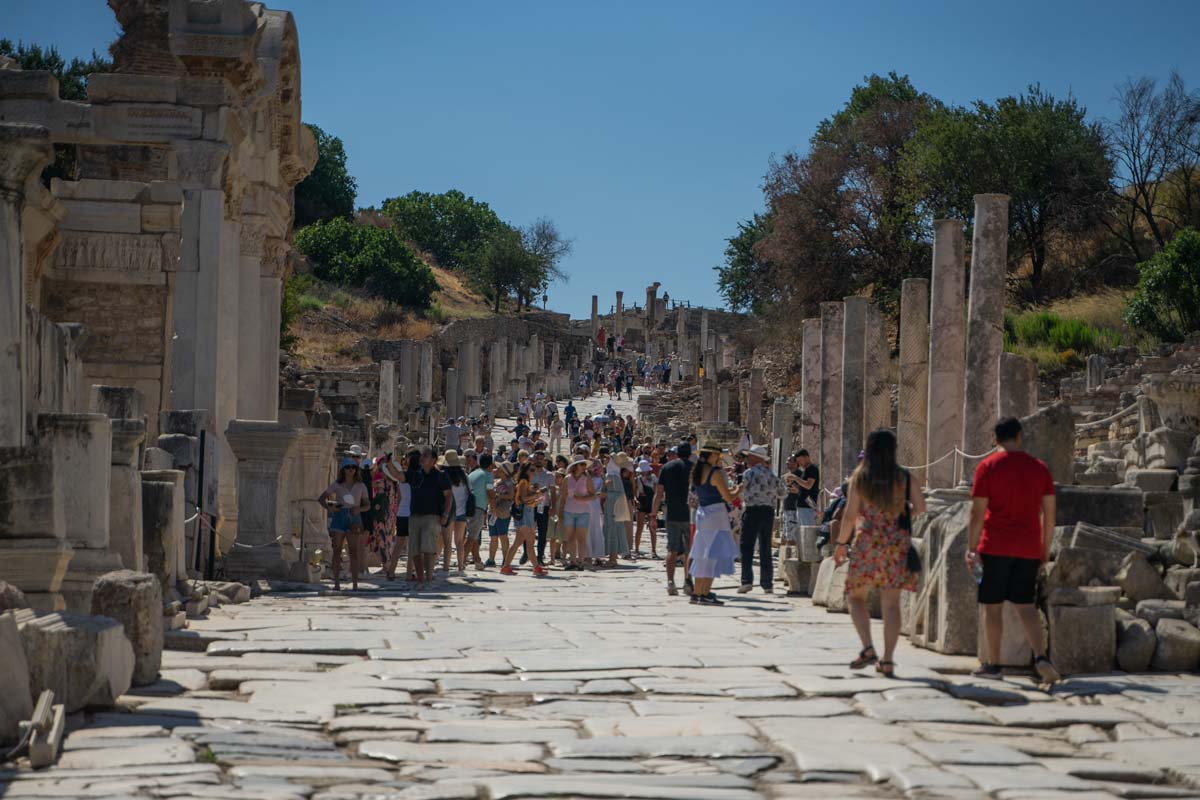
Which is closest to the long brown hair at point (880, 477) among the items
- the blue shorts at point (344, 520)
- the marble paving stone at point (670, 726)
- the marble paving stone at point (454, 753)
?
the marble paving stone at point (670, 726)

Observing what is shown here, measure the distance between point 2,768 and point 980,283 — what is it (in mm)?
12318

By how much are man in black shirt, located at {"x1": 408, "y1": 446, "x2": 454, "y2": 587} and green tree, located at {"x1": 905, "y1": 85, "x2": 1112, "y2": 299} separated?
29.7 metres

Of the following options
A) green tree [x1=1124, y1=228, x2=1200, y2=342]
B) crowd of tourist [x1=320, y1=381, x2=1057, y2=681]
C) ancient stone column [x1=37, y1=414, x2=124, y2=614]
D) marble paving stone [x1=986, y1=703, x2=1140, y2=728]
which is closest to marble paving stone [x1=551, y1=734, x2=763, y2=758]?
marble paving stone [x1=986, y1=703, x2=1140, y2=728]

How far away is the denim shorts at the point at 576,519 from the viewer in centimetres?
1964

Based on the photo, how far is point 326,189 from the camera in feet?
287

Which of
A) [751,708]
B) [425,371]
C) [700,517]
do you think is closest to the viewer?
[751,708]

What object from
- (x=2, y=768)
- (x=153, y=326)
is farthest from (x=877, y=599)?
(x=153, y=326)

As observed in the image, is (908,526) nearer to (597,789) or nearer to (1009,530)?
(1009,530)

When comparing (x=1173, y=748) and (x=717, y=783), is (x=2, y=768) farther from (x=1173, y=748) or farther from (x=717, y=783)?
(x=1173, y=748)

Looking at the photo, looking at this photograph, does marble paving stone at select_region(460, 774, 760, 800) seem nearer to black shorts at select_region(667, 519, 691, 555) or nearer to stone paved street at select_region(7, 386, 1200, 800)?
stone paved street at select_region(7, 386, 1200, 800)

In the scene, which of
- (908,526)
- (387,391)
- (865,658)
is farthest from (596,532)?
(387,391)

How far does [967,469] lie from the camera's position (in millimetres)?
15594

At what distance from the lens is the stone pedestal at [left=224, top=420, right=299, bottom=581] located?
15.3m

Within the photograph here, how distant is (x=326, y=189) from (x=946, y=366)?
74.1 m
